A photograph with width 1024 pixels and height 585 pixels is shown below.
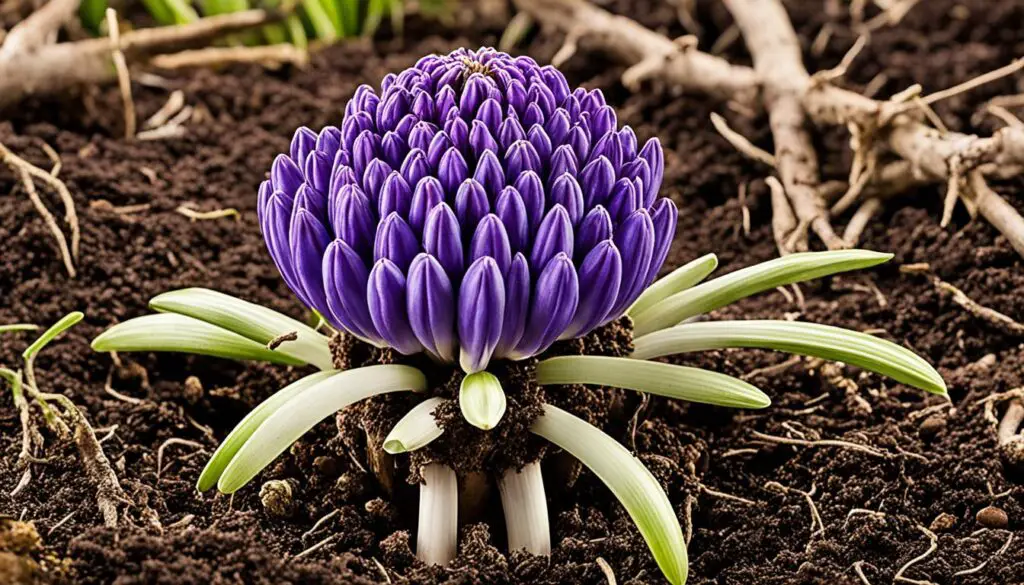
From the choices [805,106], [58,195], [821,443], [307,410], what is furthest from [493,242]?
[805,106]

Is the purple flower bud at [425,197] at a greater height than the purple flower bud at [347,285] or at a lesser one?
greater

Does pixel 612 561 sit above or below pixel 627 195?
below

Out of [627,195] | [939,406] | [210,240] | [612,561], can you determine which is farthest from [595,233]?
[210,240]

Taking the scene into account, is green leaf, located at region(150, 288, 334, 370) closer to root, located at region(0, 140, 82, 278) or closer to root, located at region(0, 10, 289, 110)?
root, located at region(0, 140, 82, 278)

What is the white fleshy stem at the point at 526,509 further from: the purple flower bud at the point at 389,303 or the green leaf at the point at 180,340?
the green leaf at the point at 180,340

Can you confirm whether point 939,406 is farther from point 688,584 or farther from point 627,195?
point 627,195

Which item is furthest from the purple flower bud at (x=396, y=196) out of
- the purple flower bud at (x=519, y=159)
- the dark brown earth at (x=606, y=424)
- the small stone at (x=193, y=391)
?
the small stone at (x=193, y=391)
